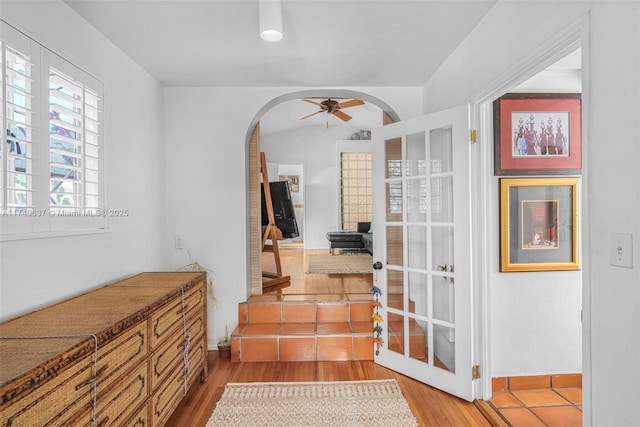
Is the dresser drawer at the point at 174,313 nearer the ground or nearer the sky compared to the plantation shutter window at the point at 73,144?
nearer the ground

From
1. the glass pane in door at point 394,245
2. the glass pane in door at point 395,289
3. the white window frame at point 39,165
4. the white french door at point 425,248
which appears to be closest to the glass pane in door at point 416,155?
the white french door at point 425,248

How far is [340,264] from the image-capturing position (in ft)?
17.8

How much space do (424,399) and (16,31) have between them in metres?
3.02

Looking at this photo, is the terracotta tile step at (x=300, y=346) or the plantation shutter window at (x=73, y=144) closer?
the plantation shutter window at (x=73, y=144)

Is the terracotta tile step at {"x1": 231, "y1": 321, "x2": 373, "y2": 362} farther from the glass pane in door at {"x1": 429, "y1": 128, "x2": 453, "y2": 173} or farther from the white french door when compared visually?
→ the glass pane in door at {"x1": 429, "y1": 128, "x2": 453, "y2": 173}

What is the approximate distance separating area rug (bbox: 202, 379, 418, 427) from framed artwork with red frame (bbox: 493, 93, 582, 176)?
A: 1716 mm

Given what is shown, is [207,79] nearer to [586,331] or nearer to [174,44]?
[174,44]

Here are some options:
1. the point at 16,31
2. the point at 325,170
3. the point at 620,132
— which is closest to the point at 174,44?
the point at 16,31

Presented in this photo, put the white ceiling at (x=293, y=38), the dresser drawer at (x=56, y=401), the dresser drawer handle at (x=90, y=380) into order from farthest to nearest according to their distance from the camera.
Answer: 1. the white ceiling at (x=293, y=38)
2. the dresser drawer handle at (x=90, y=380)
3. the dresser drawer at (x=56, y=401)

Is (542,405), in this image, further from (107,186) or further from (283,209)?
(283,209)

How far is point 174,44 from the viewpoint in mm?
2291

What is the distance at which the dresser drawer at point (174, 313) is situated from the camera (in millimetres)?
1779

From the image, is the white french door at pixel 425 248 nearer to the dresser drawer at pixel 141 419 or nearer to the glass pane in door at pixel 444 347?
the glass pane in door at pixel 444 347

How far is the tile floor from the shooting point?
2078 millimetres
